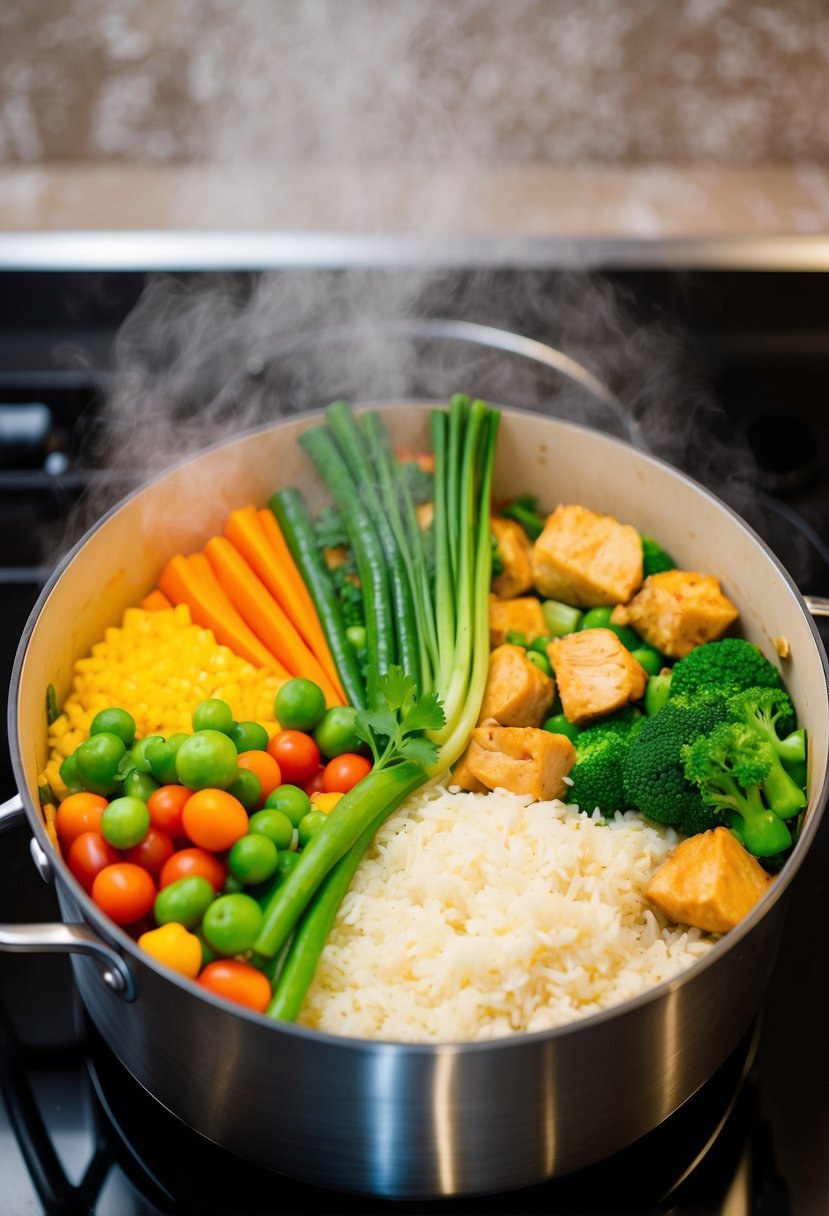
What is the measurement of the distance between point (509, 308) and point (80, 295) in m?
1.13

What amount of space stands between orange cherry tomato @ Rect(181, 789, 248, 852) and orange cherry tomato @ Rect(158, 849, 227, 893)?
18 millimetres

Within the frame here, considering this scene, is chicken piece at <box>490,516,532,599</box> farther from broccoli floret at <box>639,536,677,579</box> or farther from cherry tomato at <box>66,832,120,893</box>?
cherry tomato at <box>66,832,120,893</box>

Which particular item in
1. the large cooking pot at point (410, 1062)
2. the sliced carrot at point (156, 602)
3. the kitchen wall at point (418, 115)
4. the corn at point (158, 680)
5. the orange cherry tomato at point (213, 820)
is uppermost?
the kitchen wall at point (418, 115)

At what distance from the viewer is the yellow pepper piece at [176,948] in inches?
60.0

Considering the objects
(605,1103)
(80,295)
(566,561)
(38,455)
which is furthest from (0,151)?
(605,1103)

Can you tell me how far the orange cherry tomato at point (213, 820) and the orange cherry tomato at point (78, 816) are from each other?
5.8 inches

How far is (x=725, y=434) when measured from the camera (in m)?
2.74

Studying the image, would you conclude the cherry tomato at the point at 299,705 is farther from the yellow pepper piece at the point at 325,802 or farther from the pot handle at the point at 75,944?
the pot handle at the point at 75,944

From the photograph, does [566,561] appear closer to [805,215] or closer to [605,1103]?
[605,1103]

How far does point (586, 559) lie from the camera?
2207mm

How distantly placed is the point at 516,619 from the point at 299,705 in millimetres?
534

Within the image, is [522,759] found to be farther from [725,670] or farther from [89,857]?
[89,857]

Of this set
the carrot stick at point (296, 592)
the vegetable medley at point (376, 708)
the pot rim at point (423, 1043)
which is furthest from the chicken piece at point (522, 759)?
the pot rim at point (423, 1043)

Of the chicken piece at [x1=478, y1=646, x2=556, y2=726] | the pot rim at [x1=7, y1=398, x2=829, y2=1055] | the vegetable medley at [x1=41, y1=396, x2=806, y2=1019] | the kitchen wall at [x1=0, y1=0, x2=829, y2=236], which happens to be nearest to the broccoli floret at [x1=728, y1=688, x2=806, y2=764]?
the vegetable medley at [x1=41, y1=396, x2=806, y2=1019]
